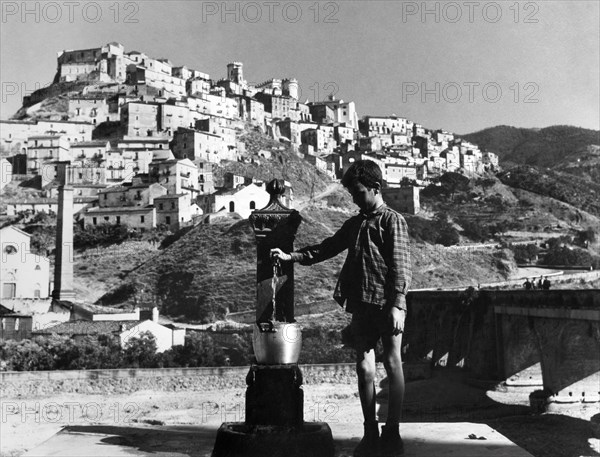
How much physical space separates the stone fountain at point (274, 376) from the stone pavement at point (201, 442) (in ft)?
1.66

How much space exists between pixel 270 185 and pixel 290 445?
227 cm

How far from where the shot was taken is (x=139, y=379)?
105ft

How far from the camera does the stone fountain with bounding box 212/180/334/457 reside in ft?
18.9

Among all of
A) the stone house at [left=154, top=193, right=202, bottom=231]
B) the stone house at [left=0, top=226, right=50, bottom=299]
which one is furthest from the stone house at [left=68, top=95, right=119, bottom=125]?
the stone house at [left=0, top=226, right=50, bottom=299]

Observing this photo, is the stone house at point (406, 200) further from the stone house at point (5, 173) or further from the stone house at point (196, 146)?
the stone house at point (5, 173)

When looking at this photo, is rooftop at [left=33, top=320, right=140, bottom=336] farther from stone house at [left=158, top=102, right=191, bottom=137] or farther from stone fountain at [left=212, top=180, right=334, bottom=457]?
stone house at [left=158, top=102, right=191, bottom=137]

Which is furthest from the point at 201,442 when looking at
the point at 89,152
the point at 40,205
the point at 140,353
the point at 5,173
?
the point at 89,152

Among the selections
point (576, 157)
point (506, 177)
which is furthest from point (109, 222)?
point (576, 157)

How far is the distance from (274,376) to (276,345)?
0.26 metres

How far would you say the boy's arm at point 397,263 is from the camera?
18.2ft

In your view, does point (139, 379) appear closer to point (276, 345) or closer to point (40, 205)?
point (276, 345)

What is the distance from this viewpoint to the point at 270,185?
651cm

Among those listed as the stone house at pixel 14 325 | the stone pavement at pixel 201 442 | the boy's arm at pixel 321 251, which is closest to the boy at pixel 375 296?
the boy's arm at pixel 321 251

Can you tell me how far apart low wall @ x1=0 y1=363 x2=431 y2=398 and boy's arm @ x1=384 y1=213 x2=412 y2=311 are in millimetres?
24920
